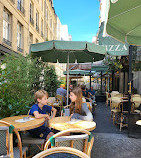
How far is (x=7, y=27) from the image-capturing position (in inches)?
431

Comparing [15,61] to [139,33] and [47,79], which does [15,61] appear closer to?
[47,79]

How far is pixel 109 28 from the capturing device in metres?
2.82

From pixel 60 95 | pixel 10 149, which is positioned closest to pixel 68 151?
pixel 10 149

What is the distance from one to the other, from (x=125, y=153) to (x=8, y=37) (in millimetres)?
10816

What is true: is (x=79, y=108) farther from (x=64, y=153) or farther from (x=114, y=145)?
(x=114, y=145)

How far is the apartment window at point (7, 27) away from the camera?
10.4 meters

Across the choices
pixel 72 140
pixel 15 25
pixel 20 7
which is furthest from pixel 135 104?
pixel 20 7

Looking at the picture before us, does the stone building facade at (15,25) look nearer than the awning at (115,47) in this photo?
No

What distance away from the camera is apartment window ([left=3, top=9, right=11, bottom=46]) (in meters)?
10.4

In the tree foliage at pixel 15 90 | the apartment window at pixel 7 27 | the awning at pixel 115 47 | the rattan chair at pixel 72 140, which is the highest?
the apartment window at pixel 7 27

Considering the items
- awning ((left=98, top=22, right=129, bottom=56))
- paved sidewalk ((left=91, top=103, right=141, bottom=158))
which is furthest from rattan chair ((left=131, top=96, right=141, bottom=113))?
awning ((left=98, top=22, right=129, bottom=56))

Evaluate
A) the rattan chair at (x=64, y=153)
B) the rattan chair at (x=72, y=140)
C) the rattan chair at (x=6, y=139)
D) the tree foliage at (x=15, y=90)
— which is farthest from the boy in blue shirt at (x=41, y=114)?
the rattan chair at (x=64, y=153)

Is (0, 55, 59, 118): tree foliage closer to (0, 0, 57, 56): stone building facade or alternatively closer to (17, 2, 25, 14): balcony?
(0, 0, 57, 56): stone building facade

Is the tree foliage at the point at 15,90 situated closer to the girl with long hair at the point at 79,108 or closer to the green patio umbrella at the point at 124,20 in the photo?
the girl with long hair at the point at 79,108
